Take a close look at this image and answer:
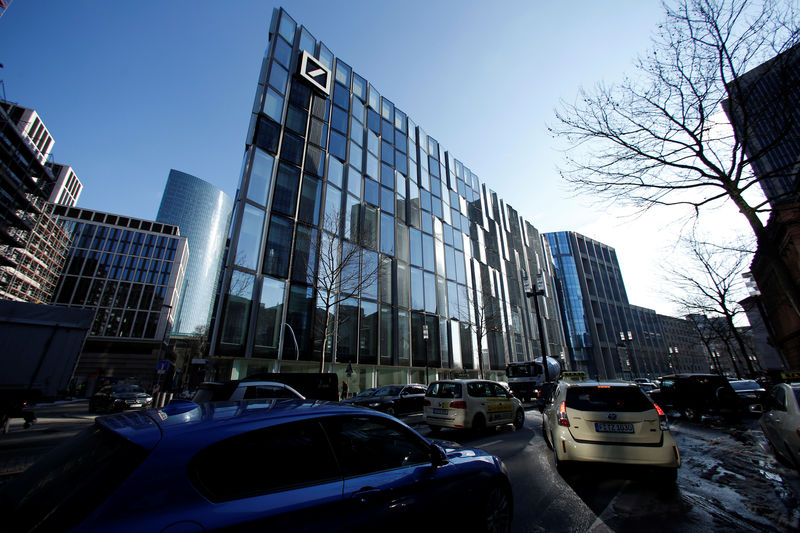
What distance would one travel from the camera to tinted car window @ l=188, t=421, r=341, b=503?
5.03ft

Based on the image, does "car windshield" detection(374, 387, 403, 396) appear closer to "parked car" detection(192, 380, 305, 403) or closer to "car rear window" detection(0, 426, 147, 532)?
"parked car" detection(192, 380, 305, 403)

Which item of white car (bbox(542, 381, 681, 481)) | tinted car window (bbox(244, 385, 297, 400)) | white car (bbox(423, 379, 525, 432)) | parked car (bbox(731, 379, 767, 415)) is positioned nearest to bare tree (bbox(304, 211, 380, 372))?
tinted car window (bbox(244, 385, 297, 400))

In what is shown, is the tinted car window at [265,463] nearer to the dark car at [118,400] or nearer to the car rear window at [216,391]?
the car rear window at [216,391]

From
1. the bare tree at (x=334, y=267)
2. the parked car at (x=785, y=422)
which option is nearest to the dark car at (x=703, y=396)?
the parked car at (x=785, y=422)

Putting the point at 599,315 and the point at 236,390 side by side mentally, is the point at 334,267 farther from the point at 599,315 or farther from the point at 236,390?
the point at 599,315

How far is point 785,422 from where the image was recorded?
5.14 meters

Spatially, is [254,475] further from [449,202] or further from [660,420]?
[449,202]

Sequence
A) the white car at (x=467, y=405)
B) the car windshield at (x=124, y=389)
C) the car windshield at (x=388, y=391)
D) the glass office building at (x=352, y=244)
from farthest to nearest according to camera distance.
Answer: the glass office building at (x=352, y=244)
the car windshield at (x=124, y=389)
the car windshield at (x=388, y=391)
the white car at (x=467, y=405)

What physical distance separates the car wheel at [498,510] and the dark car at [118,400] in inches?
822

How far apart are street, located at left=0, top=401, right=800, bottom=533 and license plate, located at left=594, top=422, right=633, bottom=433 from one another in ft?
1.69

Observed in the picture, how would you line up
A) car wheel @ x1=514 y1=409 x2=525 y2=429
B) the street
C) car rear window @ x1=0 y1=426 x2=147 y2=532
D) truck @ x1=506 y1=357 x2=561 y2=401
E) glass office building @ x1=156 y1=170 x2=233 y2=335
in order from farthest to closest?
1. glass office building @ x1=156 y1=170 x2=233 y2=335
2. truck @ x1=506 y1=357 x2=561 y2=401
3. car wheel @ x1=514 y1=409 x2=525 y2=429
4. the street
5. car rear window @ x1=0 y1=426 x2=147 y2=532

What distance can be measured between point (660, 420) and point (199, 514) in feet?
19.9

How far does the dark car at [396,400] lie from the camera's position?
553 inches

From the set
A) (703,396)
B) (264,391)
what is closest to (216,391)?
(264,391)
